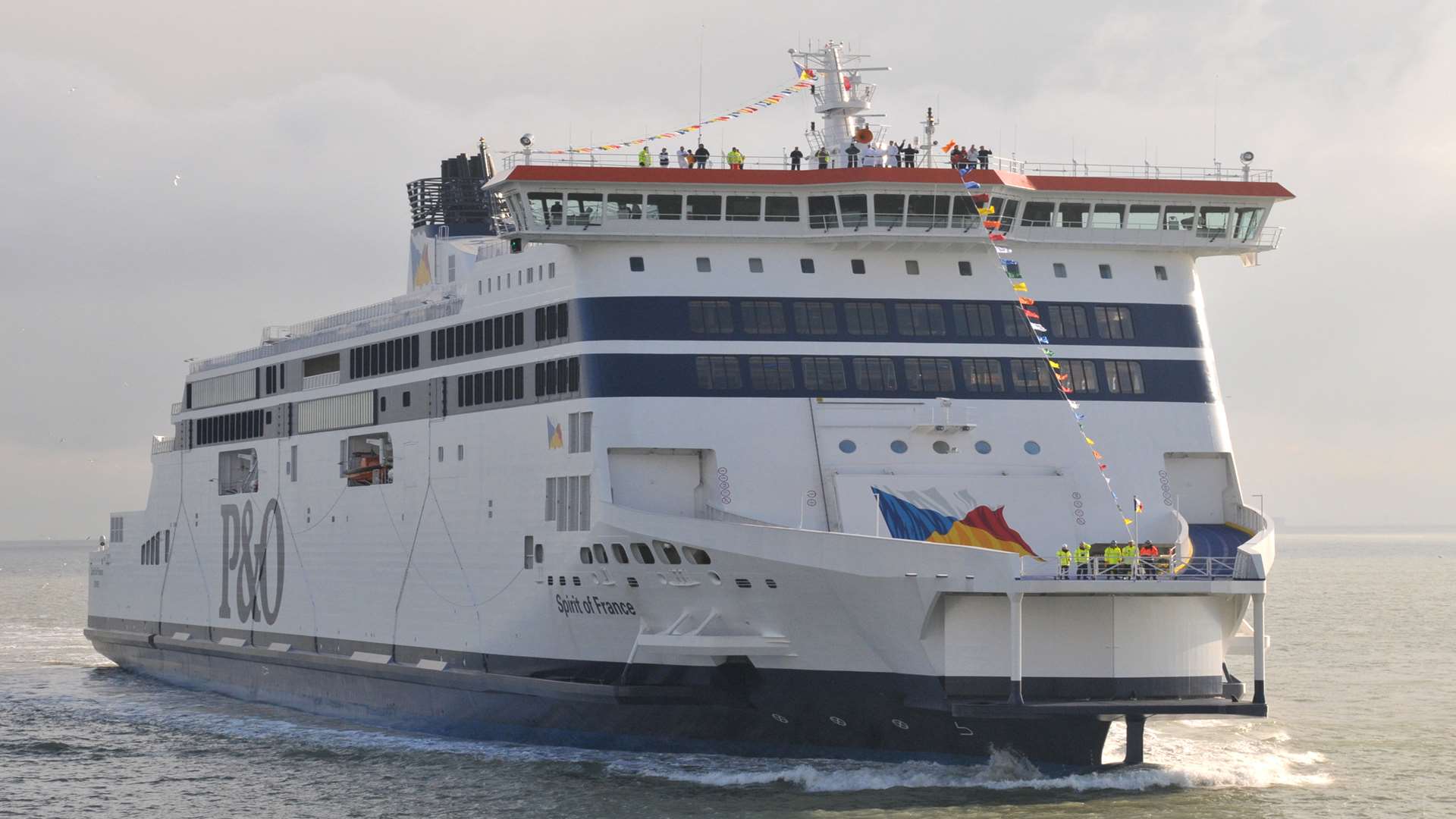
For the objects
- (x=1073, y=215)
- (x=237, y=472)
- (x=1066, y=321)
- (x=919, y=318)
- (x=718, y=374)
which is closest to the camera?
(x=718, y=374)

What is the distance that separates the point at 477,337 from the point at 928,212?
7.91 metres

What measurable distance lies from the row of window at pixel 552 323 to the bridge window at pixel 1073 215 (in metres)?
7.43

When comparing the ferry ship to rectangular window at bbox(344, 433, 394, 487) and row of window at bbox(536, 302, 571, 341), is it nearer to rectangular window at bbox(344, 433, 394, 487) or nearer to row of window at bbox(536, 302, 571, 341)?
row of window at bbox(536, 302, 571, 341)

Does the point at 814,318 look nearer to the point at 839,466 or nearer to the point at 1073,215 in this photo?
the point at 839,466

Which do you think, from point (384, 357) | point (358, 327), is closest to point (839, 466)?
point (384, 357)

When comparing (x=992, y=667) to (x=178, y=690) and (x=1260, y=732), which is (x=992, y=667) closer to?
(x=1260, y=732)

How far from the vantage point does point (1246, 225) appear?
93.1 ft

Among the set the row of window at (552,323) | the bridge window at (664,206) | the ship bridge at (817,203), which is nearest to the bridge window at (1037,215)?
the ship bridge at (817,203)

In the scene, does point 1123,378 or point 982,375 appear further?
point 1123,378

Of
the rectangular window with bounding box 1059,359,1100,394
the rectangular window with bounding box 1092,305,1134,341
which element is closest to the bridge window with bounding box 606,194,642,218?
the rectangular window with bounding box 1059,359,1100,394

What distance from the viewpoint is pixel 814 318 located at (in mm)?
26922

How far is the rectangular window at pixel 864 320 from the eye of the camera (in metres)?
27.0

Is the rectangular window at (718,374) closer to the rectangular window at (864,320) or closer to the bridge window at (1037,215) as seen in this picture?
the rectangular window at (864,320)

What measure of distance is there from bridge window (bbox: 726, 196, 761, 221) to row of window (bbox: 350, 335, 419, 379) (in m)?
7.74
